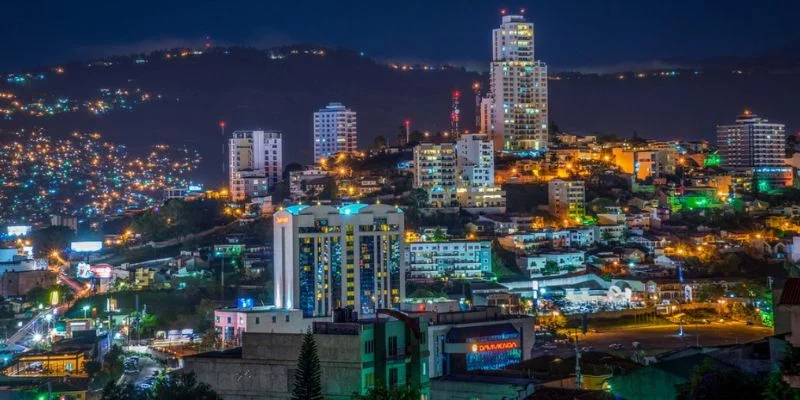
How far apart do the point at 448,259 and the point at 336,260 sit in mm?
6289

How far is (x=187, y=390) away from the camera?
539 inches

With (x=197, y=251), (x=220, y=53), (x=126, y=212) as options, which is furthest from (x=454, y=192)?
(x=220, y=53)

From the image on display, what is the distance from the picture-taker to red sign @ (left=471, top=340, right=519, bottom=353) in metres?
20.9

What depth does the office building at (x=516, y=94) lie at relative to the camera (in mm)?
57625

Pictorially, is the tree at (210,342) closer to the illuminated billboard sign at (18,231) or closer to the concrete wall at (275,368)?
the concrete wall at (275,368)

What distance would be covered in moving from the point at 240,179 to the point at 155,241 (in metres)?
7.98

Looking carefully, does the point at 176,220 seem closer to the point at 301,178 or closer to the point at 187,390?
the point at 301,178

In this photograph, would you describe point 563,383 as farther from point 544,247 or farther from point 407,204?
point 407,204

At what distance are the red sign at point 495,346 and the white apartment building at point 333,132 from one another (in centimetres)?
4490

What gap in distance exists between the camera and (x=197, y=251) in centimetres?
4550

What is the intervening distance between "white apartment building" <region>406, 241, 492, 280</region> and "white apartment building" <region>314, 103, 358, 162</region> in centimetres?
2516

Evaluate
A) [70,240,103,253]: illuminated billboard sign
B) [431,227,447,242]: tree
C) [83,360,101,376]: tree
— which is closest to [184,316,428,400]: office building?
[83,360,101,376]: tree

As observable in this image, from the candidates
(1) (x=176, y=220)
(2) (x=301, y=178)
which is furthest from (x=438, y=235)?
(1) (x=176, y=220)

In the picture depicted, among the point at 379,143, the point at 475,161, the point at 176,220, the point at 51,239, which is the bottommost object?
the point at 51,239
